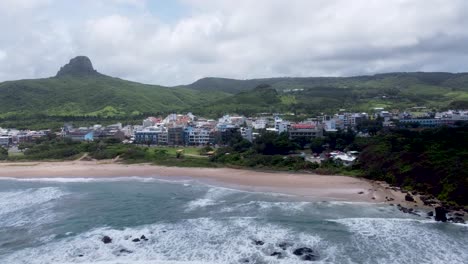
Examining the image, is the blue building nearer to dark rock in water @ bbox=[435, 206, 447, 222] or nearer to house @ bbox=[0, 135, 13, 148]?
house @ bbox=[0, 135, 13, 148]

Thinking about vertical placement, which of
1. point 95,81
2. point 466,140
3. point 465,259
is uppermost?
point 95,81

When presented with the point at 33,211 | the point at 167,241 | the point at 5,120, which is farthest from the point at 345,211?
the point at 5,120

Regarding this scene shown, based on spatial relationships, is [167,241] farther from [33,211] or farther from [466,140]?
[466,140]

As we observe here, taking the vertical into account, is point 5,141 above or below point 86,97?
below

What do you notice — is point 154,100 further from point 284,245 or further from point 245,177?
point 284,245

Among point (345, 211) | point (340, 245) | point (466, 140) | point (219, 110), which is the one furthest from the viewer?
point (219, 110)

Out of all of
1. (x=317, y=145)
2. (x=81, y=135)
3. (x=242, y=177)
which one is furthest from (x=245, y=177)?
(x=81, y=135)

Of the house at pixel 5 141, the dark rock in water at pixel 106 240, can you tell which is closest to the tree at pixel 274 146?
the dark rock in water at pixel 106 240
